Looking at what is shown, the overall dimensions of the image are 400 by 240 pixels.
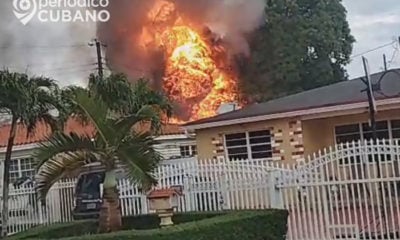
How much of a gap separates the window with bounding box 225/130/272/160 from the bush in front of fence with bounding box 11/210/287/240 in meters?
8.37

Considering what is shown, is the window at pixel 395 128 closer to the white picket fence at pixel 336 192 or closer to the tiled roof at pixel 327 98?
the tiled roof at pixel 327 98

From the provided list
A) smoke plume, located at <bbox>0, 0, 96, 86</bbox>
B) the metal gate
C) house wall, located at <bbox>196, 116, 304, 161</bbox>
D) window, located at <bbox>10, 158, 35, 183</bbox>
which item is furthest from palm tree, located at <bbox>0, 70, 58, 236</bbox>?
smoke plume, located at <bbox>0, 0, 96, 86</bbox>

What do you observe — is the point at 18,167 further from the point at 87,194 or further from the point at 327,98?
the point at 327,98

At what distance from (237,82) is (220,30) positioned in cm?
314

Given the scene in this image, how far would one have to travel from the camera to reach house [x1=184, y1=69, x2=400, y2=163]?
17750 millimetres

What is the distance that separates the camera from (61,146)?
10.2m

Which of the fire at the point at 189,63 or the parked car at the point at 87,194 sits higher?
the fire at the point at 189,63

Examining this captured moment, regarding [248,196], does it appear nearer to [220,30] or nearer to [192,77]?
[192,77]

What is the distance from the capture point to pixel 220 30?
39281mm

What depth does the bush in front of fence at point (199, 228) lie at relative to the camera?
8832mm

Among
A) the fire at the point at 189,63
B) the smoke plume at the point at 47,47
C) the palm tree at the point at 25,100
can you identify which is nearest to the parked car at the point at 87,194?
the palm tree at the point at 25,100

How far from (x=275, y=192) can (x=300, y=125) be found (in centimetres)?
783

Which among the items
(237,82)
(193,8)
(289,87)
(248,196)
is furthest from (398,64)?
(248,196)

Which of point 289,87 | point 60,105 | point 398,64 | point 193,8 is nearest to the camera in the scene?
point 60,105
